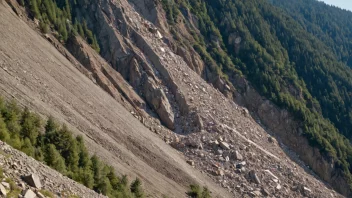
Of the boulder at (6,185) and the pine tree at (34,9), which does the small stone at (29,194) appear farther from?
the pine tree at (34,9)

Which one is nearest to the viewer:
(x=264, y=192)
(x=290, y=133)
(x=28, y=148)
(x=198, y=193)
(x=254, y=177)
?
(x=28, y=148)

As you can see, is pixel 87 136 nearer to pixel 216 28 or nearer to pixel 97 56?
pixel 97 56

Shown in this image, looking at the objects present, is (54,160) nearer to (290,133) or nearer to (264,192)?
(264,192)

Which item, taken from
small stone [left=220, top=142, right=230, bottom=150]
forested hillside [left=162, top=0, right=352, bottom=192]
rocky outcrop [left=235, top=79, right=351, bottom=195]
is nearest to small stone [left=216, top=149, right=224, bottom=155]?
small stone [left=220, top=142, right=230, bottom=150]

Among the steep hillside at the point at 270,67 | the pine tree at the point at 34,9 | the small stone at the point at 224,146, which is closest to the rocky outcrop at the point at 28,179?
the small stone at the point at 224,146

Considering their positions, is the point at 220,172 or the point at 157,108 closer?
the point at 220,172

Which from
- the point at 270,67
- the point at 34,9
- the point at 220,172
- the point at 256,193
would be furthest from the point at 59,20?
the point at 270,67
